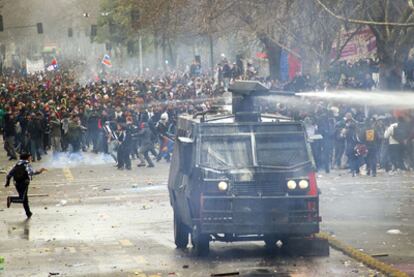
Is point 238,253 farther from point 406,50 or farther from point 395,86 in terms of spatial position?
point 406,50

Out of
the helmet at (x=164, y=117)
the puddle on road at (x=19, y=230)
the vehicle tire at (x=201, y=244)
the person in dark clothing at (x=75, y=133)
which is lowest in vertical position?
the person in dark clothing at (x=75, y=133)

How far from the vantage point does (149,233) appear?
2212 cm

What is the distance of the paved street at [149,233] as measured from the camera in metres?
17.6

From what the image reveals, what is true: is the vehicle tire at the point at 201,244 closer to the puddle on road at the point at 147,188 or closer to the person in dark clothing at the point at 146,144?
the puddle on road at the point at 147,188

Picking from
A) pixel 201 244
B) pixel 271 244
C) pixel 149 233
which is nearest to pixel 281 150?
pixel 271 244

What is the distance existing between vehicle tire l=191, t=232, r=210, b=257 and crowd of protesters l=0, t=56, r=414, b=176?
10453mm

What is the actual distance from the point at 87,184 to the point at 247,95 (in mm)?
16005

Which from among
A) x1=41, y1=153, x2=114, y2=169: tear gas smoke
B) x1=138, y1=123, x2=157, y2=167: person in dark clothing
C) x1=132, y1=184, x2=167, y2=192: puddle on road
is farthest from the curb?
x1=41, y1=153, x2=114, y2=169: tear gas smoke

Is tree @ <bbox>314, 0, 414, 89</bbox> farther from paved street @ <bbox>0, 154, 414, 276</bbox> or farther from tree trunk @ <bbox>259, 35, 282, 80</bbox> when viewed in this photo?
tree trunk @ <bbox>259, 35, 282, 80</bbox>

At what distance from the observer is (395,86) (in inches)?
1683

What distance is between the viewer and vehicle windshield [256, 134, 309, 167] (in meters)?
18.9

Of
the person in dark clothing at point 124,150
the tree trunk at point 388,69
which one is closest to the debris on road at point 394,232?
the person in dark clothing at point 124,150

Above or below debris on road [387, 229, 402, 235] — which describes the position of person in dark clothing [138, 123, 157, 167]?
below

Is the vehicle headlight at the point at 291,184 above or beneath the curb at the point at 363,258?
above
